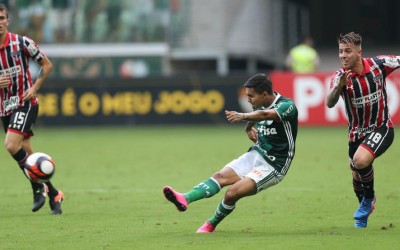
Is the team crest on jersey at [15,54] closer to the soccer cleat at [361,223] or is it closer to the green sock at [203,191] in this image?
the green sock at [203,191]

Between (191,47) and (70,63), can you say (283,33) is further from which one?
(70,63)

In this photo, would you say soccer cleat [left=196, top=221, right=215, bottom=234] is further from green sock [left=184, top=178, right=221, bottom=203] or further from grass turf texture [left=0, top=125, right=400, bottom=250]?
green sock [left=184, top=178, right=221, bottom=203]

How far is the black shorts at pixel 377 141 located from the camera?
961 cm

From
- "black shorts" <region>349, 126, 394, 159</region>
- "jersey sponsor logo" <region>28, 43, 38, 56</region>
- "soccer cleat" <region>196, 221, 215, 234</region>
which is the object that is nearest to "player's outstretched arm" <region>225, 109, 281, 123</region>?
"black shorts" <region>349, 126, 394, 159</region>

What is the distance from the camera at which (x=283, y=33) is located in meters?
33.7

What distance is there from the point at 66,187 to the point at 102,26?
1662 centimetres

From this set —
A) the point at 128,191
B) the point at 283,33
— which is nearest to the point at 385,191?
the point at 128,191

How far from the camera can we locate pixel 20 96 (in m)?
11.5

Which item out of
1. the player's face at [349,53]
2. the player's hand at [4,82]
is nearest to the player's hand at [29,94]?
the player's hand at [4,82]

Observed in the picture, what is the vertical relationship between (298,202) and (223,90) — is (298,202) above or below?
above

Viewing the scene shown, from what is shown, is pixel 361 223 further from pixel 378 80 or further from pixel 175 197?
pixel 175 197

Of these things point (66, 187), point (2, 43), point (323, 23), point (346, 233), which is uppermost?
point (2, 43)

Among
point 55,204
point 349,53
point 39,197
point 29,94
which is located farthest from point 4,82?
point 349,53

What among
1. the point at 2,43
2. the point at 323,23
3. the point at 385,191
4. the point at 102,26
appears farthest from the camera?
the point at 323,23
